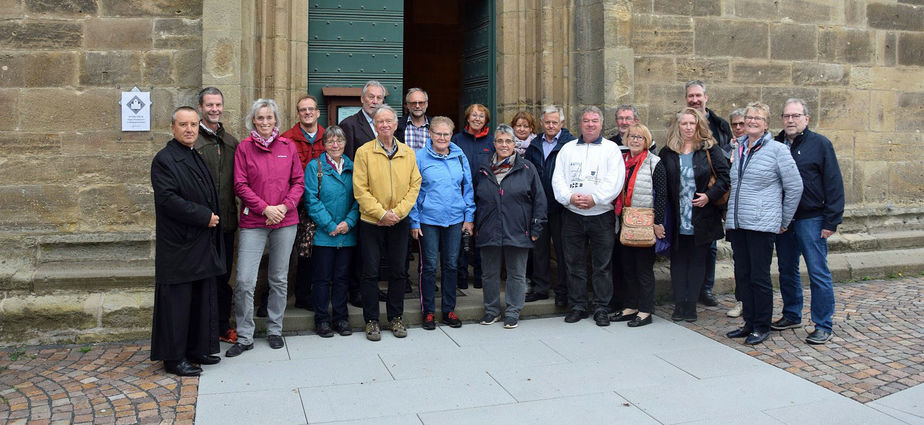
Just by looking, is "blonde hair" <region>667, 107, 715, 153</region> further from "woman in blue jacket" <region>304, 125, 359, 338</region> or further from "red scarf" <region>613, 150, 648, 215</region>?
"woman in blue jacket" <region>304, 125, 359, 338</region>

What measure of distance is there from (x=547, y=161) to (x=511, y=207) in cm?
75

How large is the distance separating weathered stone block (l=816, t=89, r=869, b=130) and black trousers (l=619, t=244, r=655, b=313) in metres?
3.42

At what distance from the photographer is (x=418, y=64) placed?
42.1 feet

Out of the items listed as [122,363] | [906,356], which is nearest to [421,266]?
[122,363]

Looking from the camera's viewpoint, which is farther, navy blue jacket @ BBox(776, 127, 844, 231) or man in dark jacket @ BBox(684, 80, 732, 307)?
man in dark jacket @ BBox(684, 80, 732, 307)

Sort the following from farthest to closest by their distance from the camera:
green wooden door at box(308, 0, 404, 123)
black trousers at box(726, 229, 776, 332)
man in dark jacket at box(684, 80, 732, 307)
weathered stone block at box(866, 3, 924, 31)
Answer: weathered stone block at box(866, 3, 924, 31) → green wooden door at box(308, 0, 404, 123) → man in dark jacket at box(684, 80, 732, 307) → black trousers at box(726, 229, 776, 332)

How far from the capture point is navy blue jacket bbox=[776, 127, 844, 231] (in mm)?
5488

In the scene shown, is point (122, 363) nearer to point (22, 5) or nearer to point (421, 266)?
point (421, 266)

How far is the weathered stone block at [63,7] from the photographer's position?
6027mm

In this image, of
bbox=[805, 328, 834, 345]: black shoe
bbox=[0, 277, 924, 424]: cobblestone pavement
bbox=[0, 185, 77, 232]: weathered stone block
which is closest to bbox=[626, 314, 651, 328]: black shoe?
bbox=[0, 277, 924, 424]: cobblestone pavement

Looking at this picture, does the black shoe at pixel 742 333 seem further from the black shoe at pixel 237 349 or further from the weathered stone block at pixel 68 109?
the weathered stone block at pixel 68 109

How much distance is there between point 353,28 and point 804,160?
4.03 meters

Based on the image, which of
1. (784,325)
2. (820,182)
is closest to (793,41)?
(820,182)

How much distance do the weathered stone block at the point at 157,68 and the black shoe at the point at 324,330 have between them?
2.38 m
